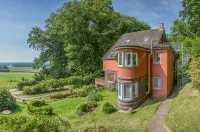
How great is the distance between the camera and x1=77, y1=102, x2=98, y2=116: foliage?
18087 millimetres

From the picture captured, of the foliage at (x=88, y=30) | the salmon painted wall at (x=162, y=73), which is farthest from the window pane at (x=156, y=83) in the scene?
the foliage at (x=88, y=30)

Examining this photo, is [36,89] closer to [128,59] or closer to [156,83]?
[128,59]

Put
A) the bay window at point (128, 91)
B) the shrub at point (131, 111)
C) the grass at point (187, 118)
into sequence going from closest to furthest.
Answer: the grass at point (187, 118) → the shrub at point (131, 111) → the bay window at point (128, 91)

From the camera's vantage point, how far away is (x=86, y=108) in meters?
19.1

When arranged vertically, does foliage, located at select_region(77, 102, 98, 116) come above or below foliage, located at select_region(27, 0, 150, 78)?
below

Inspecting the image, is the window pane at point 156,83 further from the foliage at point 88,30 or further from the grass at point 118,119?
the foliage at point 88,30

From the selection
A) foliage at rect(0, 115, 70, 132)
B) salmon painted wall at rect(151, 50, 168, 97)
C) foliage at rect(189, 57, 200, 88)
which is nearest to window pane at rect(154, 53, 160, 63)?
salmon painted wall at rect(151, 50, 168, 97)

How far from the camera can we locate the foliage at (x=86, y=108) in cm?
1809

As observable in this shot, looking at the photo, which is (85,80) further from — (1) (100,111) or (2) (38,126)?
(2) (38,126)

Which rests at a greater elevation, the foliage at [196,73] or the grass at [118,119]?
the foliage at [196,73]

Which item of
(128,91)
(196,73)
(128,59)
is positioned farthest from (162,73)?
(128,91)

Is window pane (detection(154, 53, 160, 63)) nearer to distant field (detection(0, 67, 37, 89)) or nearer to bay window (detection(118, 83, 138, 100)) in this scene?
bay window (detection(118, 83, 138, 100))

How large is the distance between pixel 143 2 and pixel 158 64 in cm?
1331

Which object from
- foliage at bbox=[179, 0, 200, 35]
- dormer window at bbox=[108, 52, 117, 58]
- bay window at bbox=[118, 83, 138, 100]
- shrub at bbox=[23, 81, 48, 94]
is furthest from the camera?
shrub at bbox=[23, 81, 48, 94]
